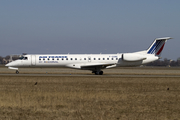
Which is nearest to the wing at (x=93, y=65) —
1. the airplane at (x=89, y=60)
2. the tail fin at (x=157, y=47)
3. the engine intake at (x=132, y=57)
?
the airplane at (x=89, y=60)

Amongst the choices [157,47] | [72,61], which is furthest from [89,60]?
[157,47]

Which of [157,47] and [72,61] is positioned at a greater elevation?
[157,47]

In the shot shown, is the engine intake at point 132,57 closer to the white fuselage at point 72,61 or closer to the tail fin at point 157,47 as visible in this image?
the white fuselage at point 72,61

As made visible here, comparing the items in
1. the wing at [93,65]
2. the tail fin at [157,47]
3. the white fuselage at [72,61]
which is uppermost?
the tail fin at [157,47]

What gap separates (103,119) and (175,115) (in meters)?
3.20

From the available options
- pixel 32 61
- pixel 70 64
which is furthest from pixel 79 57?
pixel 32 61

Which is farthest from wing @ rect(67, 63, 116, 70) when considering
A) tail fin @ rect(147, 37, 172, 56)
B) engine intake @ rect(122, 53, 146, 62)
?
tail fin @ rect(147, 37, 172, 56)

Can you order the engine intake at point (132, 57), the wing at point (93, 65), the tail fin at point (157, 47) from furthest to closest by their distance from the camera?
the tail fin at point (157, 47) → the engine intake at point (132, 57) → the wing at point (93, 65)

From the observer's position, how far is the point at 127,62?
39719 millimetres

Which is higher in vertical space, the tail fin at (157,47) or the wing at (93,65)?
the tail fin at (157,47)

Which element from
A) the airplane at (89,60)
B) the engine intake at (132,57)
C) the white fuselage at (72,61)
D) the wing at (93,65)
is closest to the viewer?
the wing at (93,65)

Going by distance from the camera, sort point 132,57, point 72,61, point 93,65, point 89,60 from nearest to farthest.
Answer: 1. point 93,65
2. point 132,57
3. point 72,61
4. point 89,60

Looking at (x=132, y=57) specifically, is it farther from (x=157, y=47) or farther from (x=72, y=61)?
(x=72, y=61)

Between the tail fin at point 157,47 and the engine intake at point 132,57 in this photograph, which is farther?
the tail fin at point 157,47
